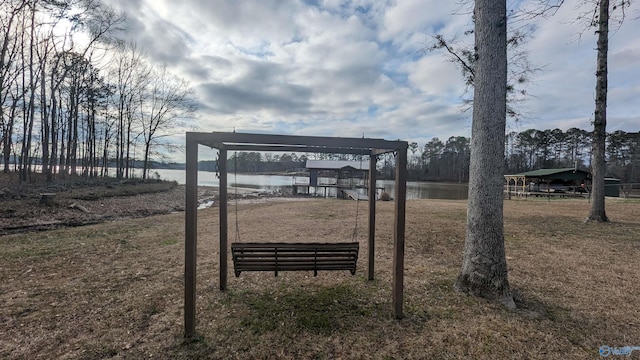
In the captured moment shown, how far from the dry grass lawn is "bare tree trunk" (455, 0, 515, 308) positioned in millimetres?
423

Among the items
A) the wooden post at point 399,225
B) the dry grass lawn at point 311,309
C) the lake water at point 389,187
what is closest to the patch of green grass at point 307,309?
the dry grass lawn at point 311,309

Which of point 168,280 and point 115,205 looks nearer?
point 168,280

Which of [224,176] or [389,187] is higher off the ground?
[224,176]

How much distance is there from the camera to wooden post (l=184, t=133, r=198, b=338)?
278 centimetres

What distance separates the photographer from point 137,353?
2604 mm

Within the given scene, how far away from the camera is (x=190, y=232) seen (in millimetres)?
2828

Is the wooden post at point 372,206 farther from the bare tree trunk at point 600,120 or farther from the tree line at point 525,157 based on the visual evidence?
the tree line at point 525,157

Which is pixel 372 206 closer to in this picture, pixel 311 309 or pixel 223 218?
pixel 311 309

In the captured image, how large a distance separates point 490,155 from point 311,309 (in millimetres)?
2851

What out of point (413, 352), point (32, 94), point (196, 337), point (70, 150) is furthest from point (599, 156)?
point (70, 150)

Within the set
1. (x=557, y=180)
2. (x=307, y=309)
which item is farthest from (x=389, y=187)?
(x=307, y=309)

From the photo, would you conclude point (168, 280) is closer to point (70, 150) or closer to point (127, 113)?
point (70, 150)

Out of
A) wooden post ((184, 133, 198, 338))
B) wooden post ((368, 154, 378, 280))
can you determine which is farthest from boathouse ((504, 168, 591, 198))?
wooden post ((184, 133, 198, 338))

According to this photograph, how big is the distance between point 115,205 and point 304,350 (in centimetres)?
1475
